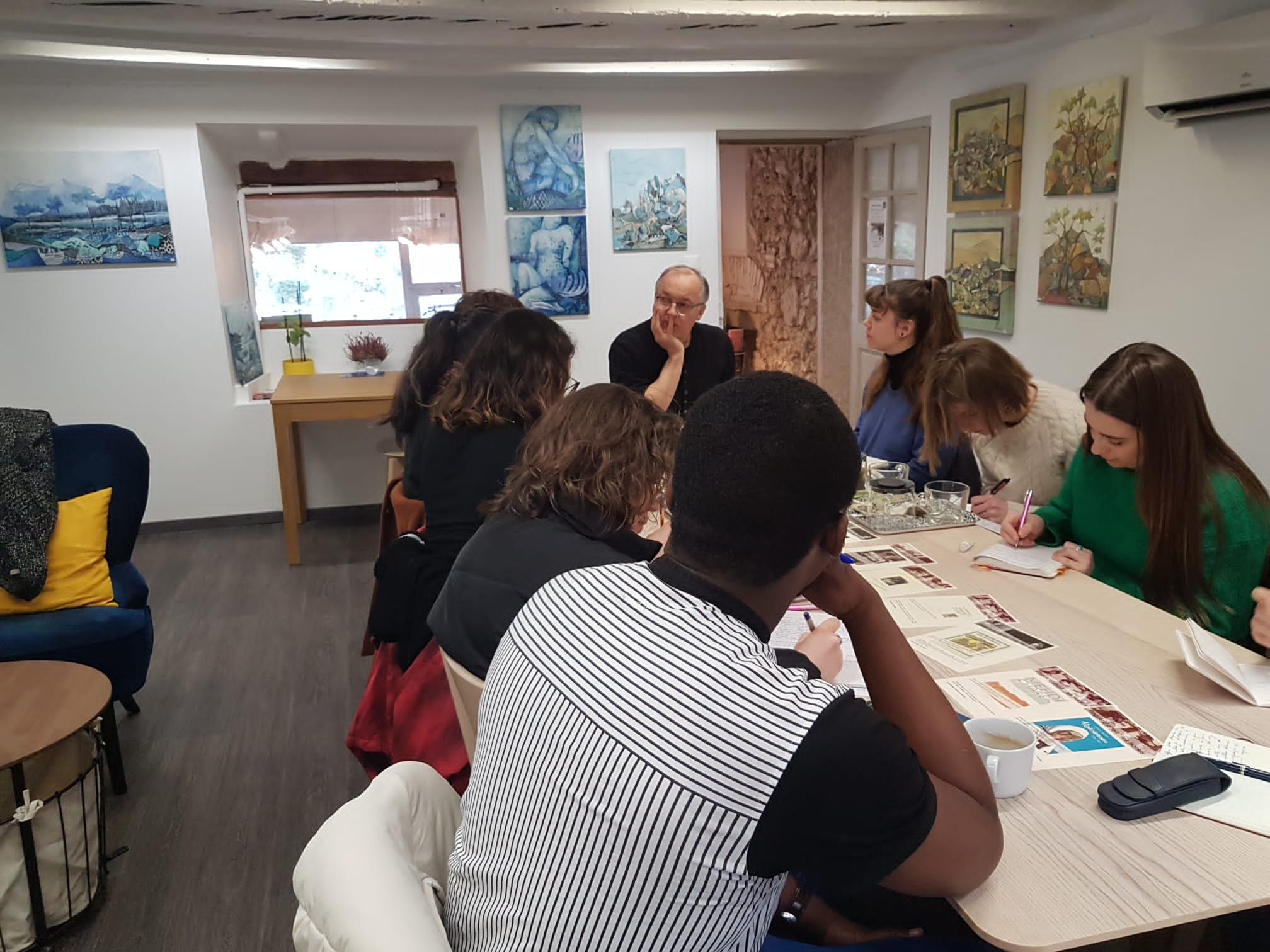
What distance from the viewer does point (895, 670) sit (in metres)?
1.14

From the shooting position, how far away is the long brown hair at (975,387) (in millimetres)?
2477

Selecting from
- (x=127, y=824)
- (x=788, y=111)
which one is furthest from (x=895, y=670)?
(x=788, y=111)

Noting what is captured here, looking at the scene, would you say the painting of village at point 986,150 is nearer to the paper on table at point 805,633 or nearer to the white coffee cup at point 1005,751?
the paper on table at point 805,633

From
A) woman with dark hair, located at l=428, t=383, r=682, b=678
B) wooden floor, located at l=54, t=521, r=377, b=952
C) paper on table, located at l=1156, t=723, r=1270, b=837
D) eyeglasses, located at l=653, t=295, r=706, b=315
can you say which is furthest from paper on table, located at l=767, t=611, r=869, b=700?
eyeglasses, located at l=653, t=295, r=706, b=315

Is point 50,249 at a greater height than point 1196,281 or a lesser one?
greater

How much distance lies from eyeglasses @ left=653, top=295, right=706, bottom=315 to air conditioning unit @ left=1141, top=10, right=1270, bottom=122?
5.63 ft

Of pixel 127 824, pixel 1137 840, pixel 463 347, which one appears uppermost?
pixel 463 347

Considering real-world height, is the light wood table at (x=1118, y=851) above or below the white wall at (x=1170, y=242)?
below

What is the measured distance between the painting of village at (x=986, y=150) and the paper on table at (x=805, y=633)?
3.08m

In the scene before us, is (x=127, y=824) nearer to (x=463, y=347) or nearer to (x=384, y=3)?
(x=463, y=347)

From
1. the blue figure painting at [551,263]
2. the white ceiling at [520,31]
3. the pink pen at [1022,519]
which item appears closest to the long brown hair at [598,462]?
the pink pen at [1022,519]

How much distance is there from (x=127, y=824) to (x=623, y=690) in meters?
2.19

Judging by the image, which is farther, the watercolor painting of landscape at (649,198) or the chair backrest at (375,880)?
the watercolor painting of landscape at (649,198)

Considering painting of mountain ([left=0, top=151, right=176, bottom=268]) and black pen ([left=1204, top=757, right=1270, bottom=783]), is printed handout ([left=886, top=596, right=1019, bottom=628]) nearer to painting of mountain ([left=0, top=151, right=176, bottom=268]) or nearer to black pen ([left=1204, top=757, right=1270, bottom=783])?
black pen ([left=1204, top=757, right=1270, bottom=783])
